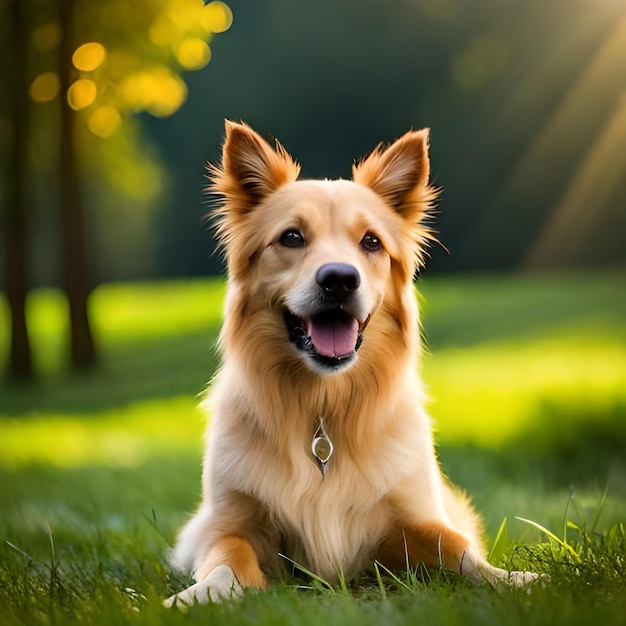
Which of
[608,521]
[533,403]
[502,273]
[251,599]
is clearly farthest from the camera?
[502,273]

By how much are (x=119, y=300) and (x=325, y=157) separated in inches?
281

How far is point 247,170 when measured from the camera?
12.9 feet

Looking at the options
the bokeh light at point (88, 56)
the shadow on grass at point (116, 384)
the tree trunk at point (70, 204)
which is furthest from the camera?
the bokeh light at point (88, 56)

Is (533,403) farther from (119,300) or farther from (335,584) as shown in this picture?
(119,300)

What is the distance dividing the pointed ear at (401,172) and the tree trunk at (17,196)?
357 inches

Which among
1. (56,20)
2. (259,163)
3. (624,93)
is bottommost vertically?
(259,163)

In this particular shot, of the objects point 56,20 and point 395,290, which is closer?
point 395,290

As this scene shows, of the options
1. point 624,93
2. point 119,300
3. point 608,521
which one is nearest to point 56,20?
point 119,300

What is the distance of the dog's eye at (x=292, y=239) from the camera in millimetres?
3679

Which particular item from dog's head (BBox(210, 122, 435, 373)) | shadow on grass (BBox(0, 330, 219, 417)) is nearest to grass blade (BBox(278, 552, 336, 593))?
dog's head (BBox(210, 122, 435, 373))

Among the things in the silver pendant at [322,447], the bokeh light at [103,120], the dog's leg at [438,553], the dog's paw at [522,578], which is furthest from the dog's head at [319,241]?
the bokeh light at [103,120]

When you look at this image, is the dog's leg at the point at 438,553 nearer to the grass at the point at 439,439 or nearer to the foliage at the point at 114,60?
the grass at the point at 439,439

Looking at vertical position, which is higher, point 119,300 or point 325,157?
point 325,157

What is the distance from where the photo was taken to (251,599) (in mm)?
3016
